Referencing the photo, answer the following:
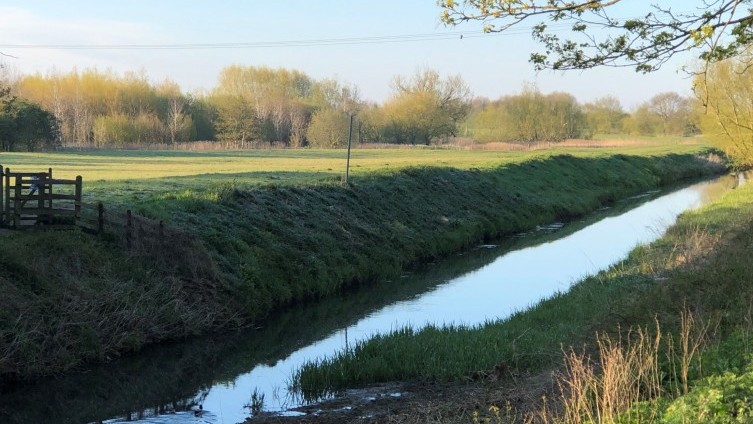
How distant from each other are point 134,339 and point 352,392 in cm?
550

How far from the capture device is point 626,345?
30.3 ft

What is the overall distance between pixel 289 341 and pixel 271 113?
83.1m

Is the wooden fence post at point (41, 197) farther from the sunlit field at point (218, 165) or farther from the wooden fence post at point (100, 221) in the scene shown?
the sunlit field at point (218, 165)

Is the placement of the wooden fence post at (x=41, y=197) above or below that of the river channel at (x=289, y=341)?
above

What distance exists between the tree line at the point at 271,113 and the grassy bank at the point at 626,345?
63.7 metres

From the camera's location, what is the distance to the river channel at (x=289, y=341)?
12.0 m

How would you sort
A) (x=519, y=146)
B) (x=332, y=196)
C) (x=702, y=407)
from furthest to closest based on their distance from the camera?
(x=519, y=146)
(x=332, y=196)
(x=702, y=407)

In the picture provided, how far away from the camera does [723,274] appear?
11047mm

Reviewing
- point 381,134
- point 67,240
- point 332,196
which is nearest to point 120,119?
point 381,134

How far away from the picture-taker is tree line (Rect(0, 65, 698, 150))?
8688 centimetres

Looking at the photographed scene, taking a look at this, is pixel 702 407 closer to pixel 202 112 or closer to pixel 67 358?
pixel 67 358

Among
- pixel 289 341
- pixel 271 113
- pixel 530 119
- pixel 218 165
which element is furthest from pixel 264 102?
pixel 289 341

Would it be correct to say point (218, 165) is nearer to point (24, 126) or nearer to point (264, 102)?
point (24, 126)

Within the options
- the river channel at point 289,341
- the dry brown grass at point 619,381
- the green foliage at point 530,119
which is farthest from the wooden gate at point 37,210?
the green foliage at point 530,119
